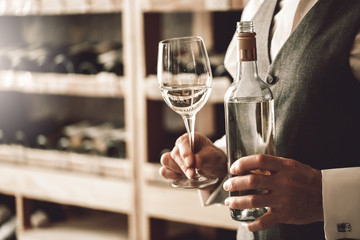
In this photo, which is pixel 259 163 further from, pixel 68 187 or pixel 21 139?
pixel 21 139

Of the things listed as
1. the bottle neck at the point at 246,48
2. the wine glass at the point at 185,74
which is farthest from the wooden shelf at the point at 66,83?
the bottle neck at the point at 246,48

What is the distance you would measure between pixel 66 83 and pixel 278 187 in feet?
5.70

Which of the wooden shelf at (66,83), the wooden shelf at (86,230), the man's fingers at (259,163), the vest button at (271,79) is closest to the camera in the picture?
the man's fingers at (259,163)

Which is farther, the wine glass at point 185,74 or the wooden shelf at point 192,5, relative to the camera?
the wooden shelf at point 192,5

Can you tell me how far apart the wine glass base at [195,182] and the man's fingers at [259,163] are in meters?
0.18

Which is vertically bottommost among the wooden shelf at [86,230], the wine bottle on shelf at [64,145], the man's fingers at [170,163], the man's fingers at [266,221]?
the wooden shelf at [86,230]

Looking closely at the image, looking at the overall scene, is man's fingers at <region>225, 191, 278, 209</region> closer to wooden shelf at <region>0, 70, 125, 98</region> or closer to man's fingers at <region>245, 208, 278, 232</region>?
man's fingers at <region>245, 208, 278, 232</region>

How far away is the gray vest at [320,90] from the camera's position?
965 mm

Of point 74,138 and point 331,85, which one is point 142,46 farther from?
point 331,85

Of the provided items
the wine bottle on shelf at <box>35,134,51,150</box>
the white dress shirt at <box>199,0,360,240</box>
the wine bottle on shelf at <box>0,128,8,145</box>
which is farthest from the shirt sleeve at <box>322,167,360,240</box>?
the wine bottle on shelf at <box>0,128,8,145</box>

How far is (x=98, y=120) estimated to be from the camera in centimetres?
288

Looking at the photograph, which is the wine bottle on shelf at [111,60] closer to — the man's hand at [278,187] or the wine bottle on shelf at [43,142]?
the wine bottle on shelf at [43,142]

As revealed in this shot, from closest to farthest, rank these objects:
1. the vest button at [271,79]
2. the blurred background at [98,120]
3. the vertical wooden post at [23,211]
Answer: the vest button at [271,79], the blurred background at [98,120], the vertical wooden post at [23,211]

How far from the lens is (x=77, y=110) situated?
2.98 m
